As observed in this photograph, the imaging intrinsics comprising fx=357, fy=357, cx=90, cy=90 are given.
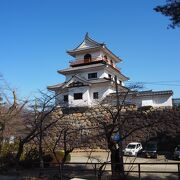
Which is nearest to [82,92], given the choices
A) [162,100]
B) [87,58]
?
[87,58]

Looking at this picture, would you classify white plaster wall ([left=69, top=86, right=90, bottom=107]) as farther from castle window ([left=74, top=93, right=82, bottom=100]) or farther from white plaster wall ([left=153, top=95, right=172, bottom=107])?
white plaster wall ([left=153, top=95, right=172, bottom=107])

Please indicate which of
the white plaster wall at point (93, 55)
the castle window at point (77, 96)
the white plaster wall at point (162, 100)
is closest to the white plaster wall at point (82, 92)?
the castle window at point (77, 96)

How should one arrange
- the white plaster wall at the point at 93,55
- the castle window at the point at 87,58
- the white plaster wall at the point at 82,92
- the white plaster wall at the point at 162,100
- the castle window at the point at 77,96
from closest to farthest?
the white plaster wall at the point at 162,100, the white plaster wall at the point at 82,92, the castle window at the point at 77,96, the white plaster wall at the point at 93,55, the castle window at the point at 87,58

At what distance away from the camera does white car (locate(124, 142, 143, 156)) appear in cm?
3388

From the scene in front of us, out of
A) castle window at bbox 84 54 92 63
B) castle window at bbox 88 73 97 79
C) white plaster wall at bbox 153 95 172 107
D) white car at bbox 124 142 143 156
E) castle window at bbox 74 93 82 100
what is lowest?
white car at bbox 124 142 143 156

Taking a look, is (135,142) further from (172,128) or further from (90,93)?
(90,93)

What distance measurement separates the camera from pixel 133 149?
3450 cm

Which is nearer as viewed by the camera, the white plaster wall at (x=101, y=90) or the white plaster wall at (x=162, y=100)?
the white plaster wall at (x=162, y=100)

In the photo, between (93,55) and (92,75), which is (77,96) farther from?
(93,55)

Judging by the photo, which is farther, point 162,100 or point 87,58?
point 87,58

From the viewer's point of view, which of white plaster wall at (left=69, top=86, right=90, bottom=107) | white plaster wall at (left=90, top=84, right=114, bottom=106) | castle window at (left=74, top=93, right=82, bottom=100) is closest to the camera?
white plaster wall at (left=90, top=84, right=114, bottom=106)

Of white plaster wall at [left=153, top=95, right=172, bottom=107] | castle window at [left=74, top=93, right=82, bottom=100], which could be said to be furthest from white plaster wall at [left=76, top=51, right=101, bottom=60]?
white plaster wall at [left=153, top=95, right=172, bottom=107]

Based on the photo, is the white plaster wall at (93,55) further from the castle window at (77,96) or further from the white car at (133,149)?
the white car at (133,149)

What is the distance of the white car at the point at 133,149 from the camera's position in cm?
3388
